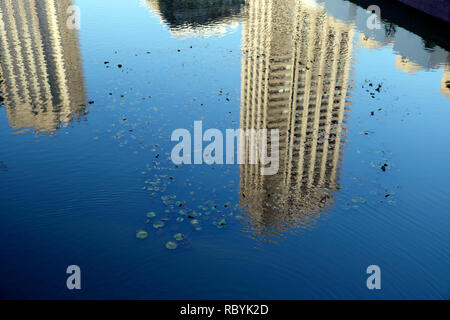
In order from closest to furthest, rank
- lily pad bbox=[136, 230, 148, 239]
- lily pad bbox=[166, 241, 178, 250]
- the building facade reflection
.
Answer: lily pad bbox=[166, 241, 178, 250] < lily pad bbox=[136, 230, 148, 239] < the building facade reflection

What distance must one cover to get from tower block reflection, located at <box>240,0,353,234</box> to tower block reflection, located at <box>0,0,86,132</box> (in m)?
8.23

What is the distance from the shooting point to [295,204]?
15.4 meters

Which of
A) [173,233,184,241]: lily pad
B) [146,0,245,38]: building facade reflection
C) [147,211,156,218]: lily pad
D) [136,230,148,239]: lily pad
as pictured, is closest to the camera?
[173,233,184,241]: lily pad

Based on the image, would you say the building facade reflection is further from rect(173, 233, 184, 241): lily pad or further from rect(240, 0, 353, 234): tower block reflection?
rect(173, 233, 184, 241): lily pad

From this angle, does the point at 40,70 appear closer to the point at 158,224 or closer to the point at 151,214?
the point at 151,214

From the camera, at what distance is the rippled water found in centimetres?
1279

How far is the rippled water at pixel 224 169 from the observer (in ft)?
42.0

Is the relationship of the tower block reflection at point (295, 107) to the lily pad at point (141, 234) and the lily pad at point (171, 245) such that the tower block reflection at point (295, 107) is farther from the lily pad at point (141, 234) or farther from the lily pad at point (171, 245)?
the lily pad at point (141, 234)

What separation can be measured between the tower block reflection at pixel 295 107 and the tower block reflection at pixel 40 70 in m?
8.23

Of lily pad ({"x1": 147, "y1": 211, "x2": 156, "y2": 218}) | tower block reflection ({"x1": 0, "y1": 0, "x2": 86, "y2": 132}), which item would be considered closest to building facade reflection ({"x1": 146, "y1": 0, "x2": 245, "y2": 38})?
tower block reflection ({"x1": 0, "y1": 0, "x2": 86, "y2": 132})

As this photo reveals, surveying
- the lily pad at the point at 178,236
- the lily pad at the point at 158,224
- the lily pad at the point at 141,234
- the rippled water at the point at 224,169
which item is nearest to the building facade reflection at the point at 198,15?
the rippled water at the point at 224,169

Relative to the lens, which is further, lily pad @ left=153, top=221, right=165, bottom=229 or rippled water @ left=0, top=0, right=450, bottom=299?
lily pad @ left=153, top=221, right=165, bottom=229
